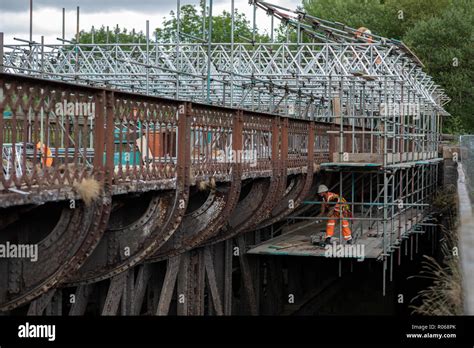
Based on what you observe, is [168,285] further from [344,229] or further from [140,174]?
[344,229]

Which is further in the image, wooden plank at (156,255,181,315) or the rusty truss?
wooden plank at (156,255,181,315)

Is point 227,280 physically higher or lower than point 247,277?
higher

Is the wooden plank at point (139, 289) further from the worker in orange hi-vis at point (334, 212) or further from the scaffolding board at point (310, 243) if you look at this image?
the worker in orange hi-vis at point (334, 212)

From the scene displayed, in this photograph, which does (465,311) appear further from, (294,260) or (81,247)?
(294,260)

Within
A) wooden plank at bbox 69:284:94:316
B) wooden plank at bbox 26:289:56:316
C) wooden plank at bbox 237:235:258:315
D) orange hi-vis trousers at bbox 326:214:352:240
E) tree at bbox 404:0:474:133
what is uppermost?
tree at bbox 404:0:474:133

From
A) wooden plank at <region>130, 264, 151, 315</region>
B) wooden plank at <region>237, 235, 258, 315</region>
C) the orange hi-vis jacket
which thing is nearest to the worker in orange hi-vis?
the orange hi-vis jacket

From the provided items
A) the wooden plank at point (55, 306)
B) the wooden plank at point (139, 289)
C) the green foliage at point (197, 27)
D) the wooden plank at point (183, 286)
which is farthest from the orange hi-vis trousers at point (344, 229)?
the green foliage at point (197, 27)

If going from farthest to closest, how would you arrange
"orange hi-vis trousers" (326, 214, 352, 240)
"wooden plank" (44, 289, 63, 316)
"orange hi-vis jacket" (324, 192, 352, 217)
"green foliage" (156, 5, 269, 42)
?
"green foliage" (156, 5, 269, 42)
"orange hi-vis jacket" (324, 192, 352, 217)
"orange hi-vis trousers" (326, 214, 352, 240)
"wooden plank" (44, 289, 63, 316)

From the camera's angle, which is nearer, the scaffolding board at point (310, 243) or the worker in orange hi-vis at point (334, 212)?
the scaffolding board at point (310, 243)

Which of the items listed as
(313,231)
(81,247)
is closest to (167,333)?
(81,247)

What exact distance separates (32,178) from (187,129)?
361cm

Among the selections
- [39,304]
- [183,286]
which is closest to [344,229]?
[183,286]

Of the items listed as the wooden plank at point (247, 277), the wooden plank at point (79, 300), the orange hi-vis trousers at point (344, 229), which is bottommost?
the wooden plank at point (247, 277)

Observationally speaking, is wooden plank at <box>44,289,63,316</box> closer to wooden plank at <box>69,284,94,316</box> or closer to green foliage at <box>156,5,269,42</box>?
wooden plank at <box>69,284,94,316</box>
